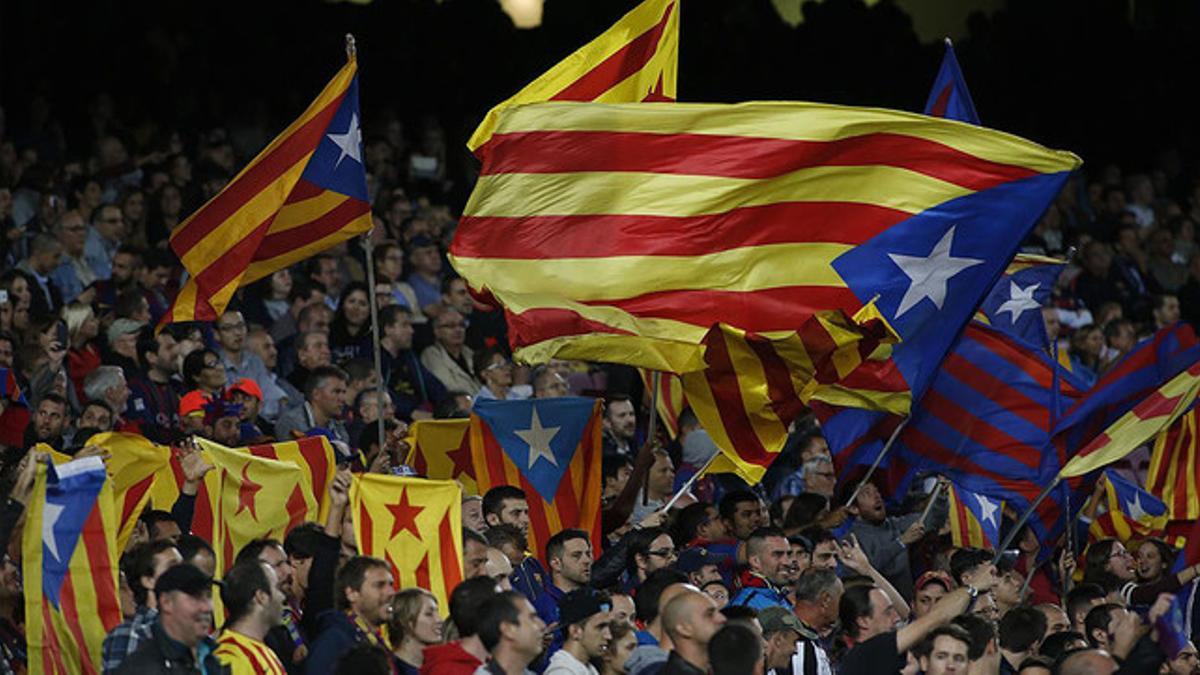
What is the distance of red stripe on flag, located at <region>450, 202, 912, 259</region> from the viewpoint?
1174cm

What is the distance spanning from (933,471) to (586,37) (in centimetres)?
1100

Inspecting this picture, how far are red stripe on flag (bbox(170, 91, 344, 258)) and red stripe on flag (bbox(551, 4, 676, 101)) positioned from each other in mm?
1217

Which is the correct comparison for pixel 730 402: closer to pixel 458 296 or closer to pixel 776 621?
pixel 776 621

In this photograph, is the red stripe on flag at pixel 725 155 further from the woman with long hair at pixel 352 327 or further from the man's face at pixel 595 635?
the woman with long hair at pixel 352 327

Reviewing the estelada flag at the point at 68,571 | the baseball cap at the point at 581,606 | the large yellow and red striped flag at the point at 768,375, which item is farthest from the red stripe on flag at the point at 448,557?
the estelada flag at the point at 68,571

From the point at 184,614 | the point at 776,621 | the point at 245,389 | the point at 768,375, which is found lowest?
the point at 776,621

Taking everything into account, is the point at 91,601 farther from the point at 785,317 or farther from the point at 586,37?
the point at 586,37

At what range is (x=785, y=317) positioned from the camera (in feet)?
38.2

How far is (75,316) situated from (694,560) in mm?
4371

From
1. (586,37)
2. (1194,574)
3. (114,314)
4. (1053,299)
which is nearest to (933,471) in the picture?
(1194,574)

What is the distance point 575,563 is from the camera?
1160 cm

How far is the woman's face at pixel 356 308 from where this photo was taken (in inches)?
615

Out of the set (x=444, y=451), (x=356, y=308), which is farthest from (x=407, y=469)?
(x=356, y=308)

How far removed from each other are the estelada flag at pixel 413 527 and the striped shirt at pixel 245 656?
1.83 m
